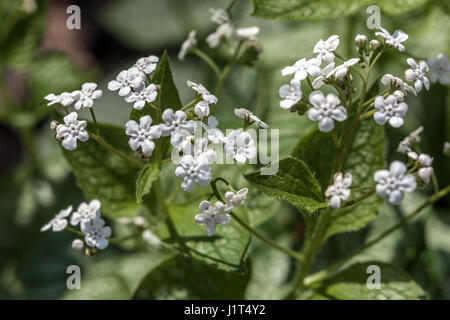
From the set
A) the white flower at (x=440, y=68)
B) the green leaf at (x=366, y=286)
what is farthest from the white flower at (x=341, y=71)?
the green leaf at (x=366, y=286)

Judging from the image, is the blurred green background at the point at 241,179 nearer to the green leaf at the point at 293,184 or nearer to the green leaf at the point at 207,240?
the green leaf at the point at 207,240

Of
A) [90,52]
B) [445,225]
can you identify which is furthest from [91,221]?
[90,52]

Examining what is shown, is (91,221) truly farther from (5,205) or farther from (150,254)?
Answer: (5,205)

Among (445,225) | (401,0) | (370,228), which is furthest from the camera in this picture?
(445,225)

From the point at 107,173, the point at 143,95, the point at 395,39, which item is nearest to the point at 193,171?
the point at 143,95

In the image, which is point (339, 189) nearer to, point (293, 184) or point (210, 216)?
point (293, 184)
